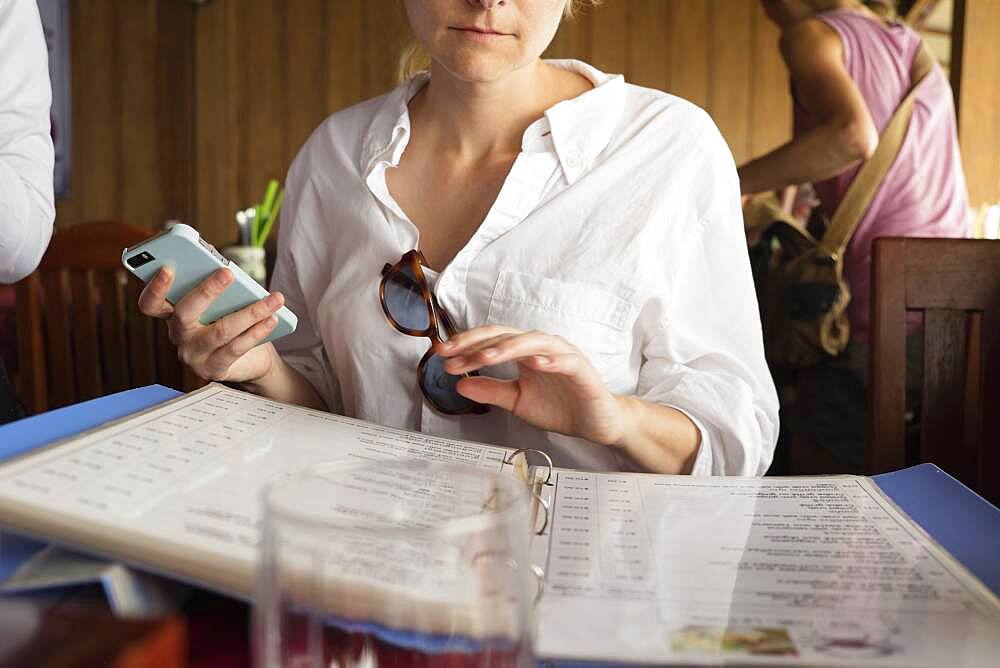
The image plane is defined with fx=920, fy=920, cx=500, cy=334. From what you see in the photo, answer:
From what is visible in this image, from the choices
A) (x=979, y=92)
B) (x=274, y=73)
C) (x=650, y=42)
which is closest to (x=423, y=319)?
(x=979, y=92)

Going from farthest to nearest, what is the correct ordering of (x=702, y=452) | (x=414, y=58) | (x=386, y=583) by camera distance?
1. (x=414, y=58)
2. (x=702, y=452)
3. (x=386, y=583)

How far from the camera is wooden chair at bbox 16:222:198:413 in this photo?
1.67 m

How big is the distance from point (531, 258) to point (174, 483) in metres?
0.49

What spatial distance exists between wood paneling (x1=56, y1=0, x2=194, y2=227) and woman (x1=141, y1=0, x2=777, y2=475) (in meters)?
3.34

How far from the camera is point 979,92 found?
2.51 meters

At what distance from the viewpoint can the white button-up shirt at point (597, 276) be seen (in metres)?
Answer: 0.82

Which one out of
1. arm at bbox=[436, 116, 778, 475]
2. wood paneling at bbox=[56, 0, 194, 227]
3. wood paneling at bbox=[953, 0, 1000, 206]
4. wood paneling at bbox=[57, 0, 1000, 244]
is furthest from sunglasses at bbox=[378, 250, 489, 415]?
wood paneling at bbox=[56, 0, 194, 227]

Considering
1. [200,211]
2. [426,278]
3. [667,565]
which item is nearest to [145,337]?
[426,278]

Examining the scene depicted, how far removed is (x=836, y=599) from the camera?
39cm

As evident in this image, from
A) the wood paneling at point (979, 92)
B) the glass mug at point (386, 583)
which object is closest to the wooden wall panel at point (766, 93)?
A: the wood paneling at point (979, 92)

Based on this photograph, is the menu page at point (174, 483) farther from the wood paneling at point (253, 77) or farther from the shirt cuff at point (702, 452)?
the wood paneling at point (253, 77)

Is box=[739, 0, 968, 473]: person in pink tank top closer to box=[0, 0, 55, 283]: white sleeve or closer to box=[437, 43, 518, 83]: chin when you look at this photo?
box=[437, 43, 518, 83]: chin

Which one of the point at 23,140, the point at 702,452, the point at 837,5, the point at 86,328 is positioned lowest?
the point at 86,328

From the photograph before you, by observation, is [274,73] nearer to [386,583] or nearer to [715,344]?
[715,344]
